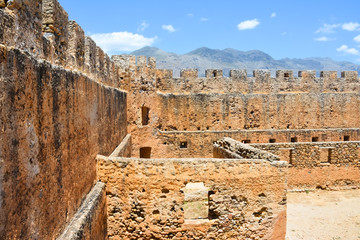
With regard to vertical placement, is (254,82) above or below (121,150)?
above

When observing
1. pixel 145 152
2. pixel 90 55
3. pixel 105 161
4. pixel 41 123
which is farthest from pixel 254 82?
pixel 41 123

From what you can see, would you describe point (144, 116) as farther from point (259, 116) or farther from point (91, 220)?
point (91, 220)

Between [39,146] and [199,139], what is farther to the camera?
[199,139]

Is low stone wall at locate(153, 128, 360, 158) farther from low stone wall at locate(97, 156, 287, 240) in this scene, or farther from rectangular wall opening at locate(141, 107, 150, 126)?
low stone wall at locate(97, 156, 287, 240)

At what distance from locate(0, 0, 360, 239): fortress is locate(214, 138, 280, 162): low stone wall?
0.12 feet

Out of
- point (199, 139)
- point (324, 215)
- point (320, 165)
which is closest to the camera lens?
point (324, 215)

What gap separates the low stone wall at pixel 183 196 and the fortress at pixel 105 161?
0.02 meters

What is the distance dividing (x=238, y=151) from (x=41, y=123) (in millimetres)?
6100

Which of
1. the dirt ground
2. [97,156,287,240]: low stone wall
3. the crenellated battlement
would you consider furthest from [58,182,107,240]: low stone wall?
the dirt ground

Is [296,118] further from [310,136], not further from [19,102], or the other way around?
[19,102]

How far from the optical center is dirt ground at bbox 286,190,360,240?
9.18 m

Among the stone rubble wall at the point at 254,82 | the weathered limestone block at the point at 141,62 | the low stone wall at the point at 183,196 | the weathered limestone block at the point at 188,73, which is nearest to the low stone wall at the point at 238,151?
the low stone wall at the point at 183,196

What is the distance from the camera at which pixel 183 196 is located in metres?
6.23

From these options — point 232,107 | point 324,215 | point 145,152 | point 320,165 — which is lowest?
point 324,215
